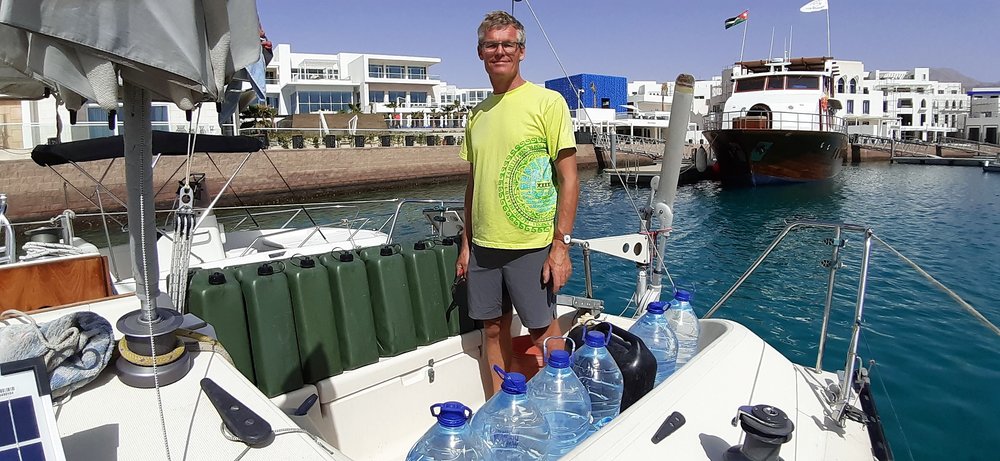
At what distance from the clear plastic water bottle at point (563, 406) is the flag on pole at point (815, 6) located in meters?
37.8

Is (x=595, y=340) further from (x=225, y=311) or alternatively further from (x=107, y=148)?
(x=107, y=148)

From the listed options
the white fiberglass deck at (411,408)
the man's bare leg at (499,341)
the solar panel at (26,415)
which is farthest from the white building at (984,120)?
the solar panel at (26,415)

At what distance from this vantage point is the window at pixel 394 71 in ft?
171

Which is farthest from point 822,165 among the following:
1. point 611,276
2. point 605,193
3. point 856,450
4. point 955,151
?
point 955,151

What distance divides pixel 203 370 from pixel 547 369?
110 centimetres

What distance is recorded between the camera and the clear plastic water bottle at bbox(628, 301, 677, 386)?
Result: 104 inches

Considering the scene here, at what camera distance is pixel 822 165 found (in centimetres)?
2692

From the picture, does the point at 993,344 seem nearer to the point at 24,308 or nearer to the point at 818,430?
the point at 818,430

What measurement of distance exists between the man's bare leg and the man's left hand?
1.25 feet

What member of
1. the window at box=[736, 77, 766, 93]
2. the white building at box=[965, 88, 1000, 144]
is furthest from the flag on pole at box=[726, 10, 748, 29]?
the white building at box=[965, 88, 1000, 144]

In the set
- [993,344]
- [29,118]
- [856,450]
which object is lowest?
[993,344]

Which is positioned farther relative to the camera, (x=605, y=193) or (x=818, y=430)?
(x=605, y=193)

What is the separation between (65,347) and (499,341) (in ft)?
5.98

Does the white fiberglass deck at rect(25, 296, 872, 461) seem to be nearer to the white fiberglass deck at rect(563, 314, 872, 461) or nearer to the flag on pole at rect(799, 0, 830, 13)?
the white fiberglass deck at rect(563, 314, 872, 461)
